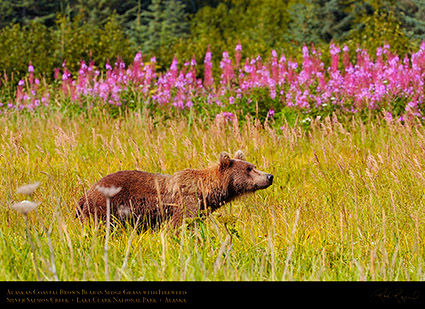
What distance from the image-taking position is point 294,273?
3127 mm

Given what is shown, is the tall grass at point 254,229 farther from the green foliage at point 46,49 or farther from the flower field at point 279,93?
the green foliage at point 46,49

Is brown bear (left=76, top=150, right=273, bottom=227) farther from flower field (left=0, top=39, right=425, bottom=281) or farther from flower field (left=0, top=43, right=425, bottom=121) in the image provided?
flower field (left=0, top=43, right=425, bottom=121)

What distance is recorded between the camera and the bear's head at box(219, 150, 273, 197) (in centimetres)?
455

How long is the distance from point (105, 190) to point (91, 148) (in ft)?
14.8

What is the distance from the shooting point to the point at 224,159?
14.9ft

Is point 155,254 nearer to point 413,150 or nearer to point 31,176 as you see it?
point 31,176

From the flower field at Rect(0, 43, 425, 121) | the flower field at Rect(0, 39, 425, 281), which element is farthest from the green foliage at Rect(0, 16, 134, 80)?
the flower field at Rect(0, 43, 425, 121)

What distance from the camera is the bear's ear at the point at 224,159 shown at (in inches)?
178
